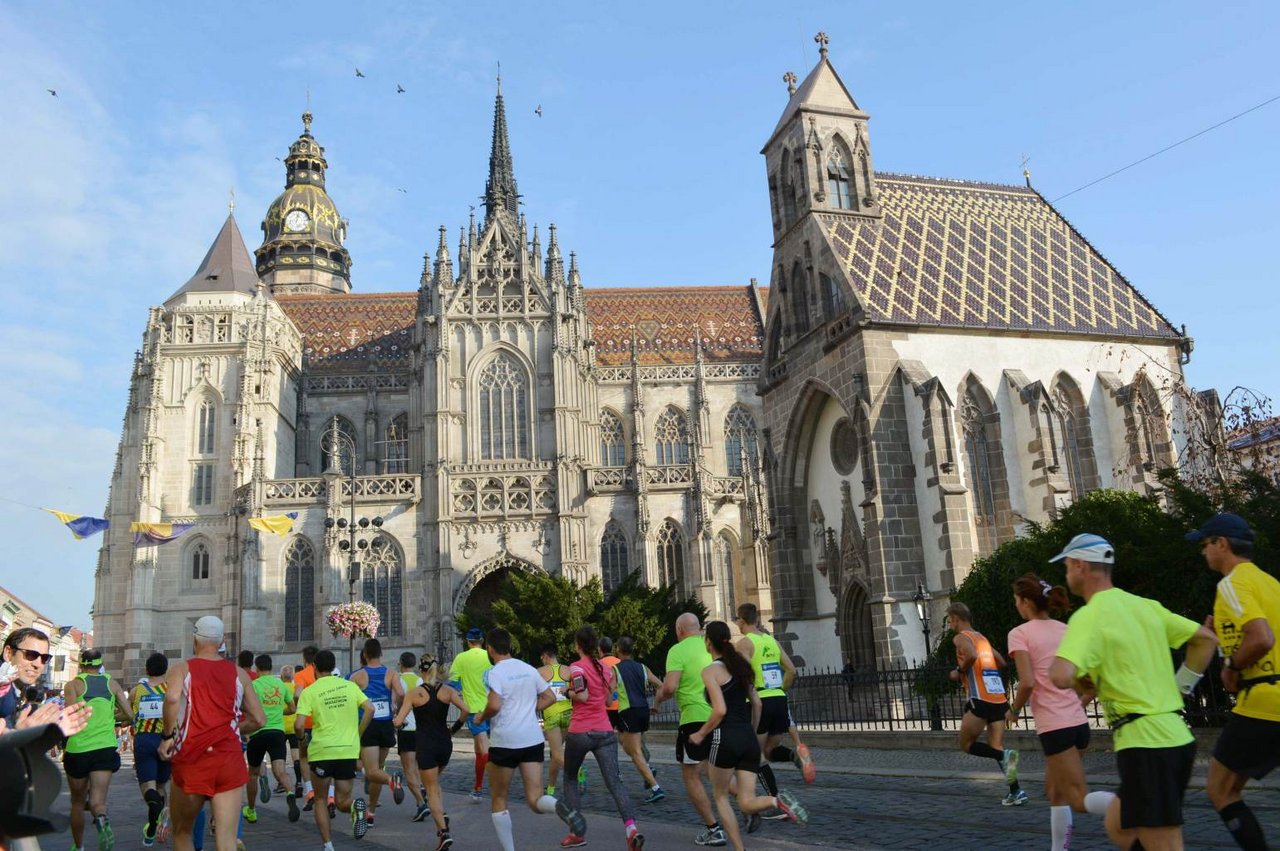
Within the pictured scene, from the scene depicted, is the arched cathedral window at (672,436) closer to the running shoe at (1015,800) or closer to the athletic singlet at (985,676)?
the athletic singlet at (985,676)

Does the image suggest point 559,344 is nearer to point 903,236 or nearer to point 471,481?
point 471,481

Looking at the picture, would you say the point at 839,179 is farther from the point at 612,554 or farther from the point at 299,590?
the point at 299,590

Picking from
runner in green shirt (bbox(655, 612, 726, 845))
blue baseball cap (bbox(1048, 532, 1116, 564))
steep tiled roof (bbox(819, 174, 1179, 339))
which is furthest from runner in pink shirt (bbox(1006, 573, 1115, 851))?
steep tiled roof (bbox(819, 174, 1179, 339))

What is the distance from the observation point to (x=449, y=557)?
37.9m

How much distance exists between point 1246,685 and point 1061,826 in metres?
1.53

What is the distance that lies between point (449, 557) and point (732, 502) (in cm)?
1111

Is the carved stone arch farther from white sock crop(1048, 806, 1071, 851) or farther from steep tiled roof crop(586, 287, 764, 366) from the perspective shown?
white sock crop(1048, 806, 1071, 851)

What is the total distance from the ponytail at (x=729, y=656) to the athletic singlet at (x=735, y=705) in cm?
4

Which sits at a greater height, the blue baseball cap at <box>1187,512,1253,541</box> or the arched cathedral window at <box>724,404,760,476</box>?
the arched cathedral window at <box>724,404,760,476</box>

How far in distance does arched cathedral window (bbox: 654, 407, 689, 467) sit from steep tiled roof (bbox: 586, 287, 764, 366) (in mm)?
3144

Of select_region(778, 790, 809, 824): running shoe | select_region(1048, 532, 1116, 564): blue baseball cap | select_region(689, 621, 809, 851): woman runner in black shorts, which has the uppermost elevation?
select_region(1048, 532, 1116, 564): blue baseball cap

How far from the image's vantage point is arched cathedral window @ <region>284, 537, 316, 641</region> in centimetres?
3859

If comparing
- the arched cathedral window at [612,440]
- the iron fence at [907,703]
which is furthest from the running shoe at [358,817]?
Result: the arched cathedral window at [612,440]

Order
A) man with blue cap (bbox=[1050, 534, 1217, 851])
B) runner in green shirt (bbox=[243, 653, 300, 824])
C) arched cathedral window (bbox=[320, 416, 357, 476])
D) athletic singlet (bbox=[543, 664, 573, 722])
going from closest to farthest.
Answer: man with blue cap (bbox=[1050, 534, 1217, 851])
athletic singlet (bbox=[543, 664, 573, 722])
runner in green shirt (bbox=[243, 653, 300, 824])
arched cathedral window (bbox=[320, 416, 357, 476])
